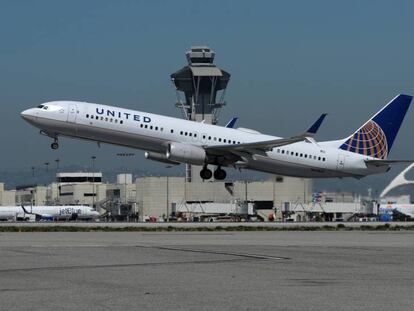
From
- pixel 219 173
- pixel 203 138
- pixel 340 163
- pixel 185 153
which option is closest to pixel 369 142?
pixel 340 163

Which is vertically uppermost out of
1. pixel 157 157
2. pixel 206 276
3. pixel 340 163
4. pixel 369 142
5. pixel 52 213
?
pixel 369 142

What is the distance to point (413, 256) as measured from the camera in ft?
109

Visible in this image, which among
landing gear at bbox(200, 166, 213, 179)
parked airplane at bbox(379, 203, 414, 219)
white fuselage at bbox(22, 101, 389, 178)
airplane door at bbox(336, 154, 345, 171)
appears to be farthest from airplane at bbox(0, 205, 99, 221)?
airplane door at bbox(336, 154, 345, 171)

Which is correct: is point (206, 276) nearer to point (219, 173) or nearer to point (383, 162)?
point (219, 173)

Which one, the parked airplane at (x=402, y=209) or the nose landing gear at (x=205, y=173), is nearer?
the nose landing gear at (x=205, y=173)

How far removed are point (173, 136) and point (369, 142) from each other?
69.4 feet

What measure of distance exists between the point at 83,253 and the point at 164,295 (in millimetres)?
15152

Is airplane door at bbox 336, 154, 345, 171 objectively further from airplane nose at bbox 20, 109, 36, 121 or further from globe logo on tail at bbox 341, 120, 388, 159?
airplane nose at bbox 20, 109, 36, 121

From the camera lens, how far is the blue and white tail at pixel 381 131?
82000mm

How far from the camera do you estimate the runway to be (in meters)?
18.5

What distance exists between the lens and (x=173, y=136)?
7069cm

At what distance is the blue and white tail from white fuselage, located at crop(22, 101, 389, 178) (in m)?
1.98

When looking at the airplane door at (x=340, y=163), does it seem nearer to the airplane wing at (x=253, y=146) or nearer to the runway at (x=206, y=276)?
the airplane wing at (x=253, y=146)

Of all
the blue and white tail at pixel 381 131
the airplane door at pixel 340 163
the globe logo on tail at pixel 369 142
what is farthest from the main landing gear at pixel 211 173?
the blue and white tail at pixel 381 131
